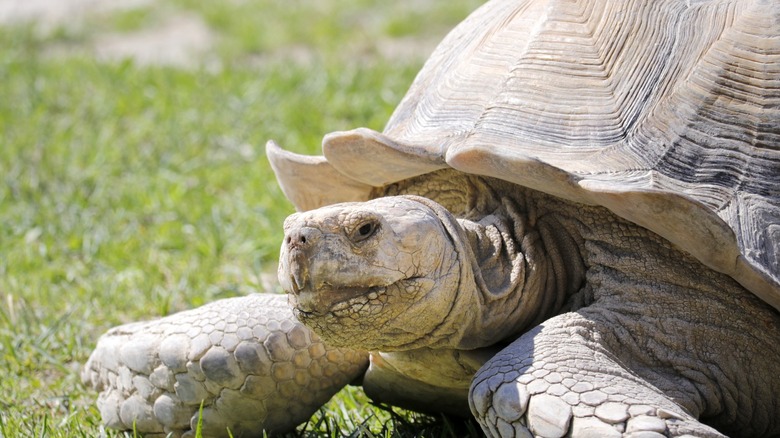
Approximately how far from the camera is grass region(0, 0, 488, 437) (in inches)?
143

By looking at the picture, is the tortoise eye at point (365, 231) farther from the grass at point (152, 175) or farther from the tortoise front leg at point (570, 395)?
the grass at point (152, 175)

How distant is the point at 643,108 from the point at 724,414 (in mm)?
809

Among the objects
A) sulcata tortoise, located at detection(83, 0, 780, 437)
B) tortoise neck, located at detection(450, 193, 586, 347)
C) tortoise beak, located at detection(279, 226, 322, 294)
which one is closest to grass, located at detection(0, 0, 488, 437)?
sulcata tortoise, located at detection(83, 0, 780, 437)

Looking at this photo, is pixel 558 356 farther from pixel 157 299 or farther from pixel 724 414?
pixel 157 299

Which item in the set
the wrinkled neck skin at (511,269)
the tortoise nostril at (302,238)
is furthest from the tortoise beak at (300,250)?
the wrinkled neck skin at (511,269)

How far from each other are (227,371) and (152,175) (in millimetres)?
Answer: 3155

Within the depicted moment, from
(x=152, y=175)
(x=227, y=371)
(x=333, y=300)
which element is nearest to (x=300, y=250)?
(x=333, y=300)

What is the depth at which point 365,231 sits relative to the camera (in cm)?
240

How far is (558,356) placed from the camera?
2379mm

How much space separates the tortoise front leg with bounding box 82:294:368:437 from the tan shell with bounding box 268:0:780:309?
0.51m

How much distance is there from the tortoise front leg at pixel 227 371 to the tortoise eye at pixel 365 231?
1.87 feet

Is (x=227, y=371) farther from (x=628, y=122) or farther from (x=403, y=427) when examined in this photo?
(x=628, y=122)

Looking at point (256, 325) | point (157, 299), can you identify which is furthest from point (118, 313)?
point (256, 325)

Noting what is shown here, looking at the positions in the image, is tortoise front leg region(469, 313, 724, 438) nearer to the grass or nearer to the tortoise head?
the tortoise head
